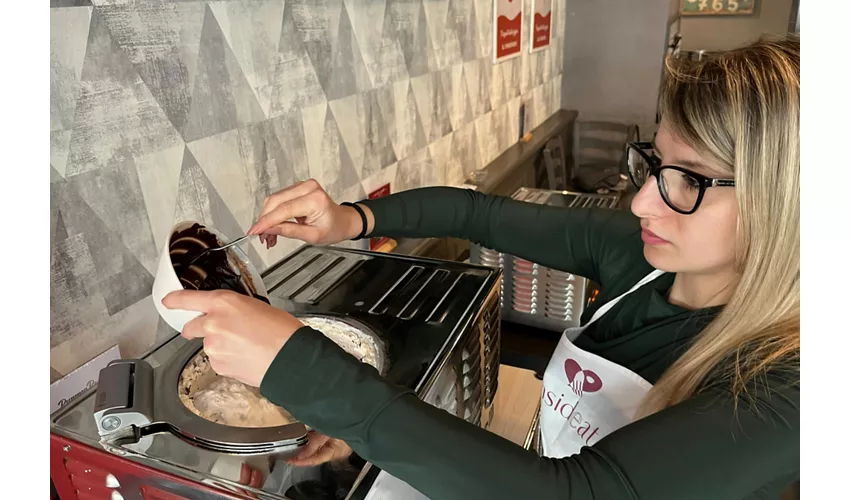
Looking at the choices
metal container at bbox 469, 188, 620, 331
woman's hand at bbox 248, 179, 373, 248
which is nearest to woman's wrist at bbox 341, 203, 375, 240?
woman's hand at bbox 248, 179, 373, 248

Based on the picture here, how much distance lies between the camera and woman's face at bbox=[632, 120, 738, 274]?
74cm

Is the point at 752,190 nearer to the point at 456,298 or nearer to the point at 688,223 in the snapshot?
the point at 688,223

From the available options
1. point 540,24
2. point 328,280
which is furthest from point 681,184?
point 540,24

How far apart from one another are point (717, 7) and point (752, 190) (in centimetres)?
428

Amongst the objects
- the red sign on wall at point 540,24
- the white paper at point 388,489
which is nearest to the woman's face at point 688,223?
the white paper at point 388,489

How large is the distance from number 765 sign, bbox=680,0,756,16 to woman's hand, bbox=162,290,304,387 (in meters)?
4.55

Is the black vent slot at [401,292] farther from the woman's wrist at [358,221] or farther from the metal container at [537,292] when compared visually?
the metal container at [537,292]

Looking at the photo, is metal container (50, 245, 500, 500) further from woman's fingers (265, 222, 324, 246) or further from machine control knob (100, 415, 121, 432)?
woman's fingers (265, 222, 324, 246)

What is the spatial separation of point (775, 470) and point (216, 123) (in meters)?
0.99

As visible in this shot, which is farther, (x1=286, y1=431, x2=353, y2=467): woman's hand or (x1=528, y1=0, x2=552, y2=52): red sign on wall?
(x1=528, y1=0, x2=552, y2=52): red sign on wall

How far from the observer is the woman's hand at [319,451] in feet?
2.23

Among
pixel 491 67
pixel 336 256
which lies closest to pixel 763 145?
pixel 336 256

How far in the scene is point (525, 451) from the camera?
0.61 m
